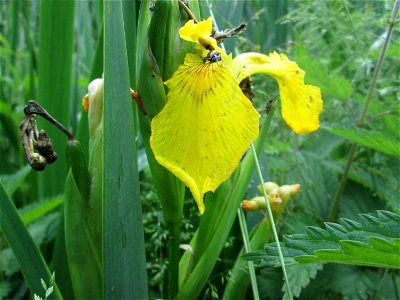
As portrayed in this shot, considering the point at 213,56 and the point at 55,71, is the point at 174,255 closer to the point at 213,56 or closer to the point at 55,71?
the point at 213,56

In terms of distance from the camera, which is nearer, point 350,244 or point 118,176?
point 350,244

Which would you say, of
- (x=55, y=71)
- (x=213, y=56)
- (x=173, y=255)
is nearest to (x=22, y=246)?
(x=173, y=255)

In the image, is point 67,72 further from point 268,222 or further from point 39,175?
point 268,222

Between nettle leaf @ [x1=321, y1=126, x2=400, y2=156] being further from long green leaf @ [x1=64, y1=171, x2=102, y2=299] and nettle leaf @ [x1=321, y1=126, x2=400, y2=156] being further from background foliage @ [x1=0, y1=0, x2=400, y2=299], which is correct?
long green leaf @ [x1=64, y1=171, x2=102, y2=299]

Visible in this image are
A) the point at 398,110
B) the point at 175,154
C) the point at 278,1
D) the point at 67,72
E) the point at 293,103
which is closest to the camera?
the point at 175,154

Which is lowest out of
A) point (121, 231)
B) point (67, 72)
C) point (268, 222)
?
point (268, 222)

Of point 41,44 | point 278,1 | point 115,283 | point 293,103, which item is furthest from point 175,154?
point 278,1
